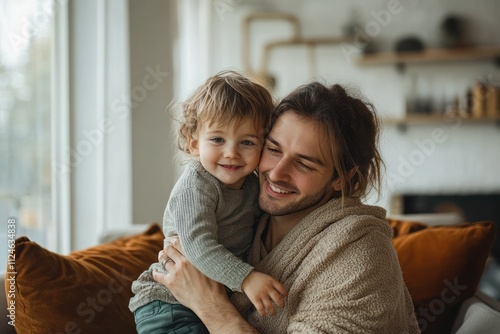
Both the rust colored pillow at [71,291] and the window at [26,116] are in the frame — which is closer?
the rust colored pillow at [71,291]

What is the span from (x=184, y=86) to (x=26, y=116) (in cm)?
200

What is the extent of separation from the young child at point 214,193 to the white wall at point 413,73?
393cm

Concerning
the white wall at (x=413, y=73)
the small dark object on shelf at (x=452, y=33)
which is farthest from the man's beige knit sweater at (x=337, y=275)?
the small dark object on shelf at (x=452, y=33)

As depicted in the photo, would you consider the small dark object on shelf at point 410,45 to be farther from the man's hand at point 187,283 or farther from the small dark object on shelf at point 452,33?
the man's hand at point 187,283

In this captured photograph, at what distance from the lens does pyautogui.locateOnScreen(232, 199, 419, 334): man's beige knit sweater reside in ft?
4.67

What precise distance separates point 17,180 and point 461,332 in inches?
77.4

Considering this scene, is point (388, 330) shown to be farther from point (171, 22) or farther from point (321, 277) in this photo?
point (171, 22)

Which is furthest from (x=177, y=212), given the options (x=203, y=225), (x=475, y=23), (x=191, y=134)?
(x=475, y=23)

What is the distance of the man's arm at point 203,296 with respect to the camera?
5.00ft

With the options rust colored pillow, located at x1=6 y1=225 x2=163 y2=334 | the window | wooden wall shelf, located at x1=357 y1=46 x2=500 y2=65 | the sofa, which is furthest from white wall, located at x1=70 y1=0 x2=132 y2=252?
wooden wall shelf, located at x1=357 y1=46 x2=500 y2=65

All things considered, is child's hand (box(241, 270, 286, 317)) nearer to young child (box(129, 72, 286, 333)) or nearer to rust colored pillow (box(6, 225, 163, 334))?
young child (box(129, 72, 286, 333))

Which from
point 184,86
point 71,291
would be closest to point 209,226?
point 71,291

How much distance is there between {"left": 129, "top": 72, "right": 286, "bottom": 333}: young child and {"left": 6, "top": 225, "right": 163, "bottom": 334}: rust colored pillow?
0.65ft

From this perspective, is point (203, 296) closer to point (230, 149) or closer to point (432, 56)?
point (230, 149)
